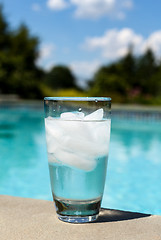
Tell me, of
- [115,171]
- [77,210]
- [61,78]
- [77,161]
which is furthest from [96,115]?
[61,78]

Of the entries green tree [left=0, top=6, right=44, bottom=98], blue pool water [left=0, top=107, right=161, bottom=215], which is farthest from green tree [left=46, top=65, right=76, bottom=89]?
blue pool water [left=0, top=107, right=161, bottom=215]

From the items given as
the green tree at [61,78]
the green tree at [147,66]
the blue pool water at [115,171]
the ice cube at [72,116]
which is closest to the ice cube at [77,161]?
the ice cube at [72,116]

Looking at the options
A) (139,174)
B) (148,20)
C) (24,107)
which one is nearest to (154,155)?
(139,174)

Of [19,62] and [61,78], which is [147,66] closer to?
[19,62]

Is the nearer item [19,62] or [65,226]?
[65,226]

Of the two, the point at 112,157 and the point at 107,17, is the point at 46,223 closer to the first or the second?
the point at 112,157

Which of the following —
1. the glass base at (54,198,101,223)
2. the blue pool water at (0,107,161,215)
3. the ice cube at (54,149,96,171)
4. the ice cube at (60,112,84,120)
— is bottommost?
the blue pool water at (0,107,161,215)

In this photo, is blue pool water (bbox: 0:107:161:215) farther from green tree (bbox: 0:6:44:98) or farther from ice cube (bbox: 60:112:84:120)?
green tree (bbox: 0:6:44:98)

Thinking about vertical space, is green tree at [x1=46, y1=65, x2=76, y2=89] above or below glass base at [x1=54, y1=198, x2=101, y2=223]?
above
